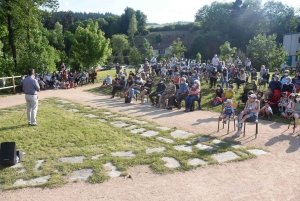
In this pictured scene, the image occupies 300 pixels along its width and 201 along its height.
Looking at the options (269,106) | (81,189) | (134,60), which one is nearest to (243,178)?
(81,189)

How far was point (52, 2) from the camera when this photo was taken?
22.3m

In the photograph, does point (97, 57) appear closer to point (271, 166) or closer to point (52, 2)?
point (52, 2)

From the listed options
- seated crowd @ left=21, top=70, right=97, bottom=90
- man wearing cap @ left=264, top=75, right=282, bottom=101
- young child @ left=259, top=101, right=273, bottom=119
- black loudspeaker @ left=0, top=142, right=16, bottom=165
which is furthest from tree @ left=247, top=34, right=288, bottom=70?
black loudspeaker @ left=0, top=142, right=16, bottom=165

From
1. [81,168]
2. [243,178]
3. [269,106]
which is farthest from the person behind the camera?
[269,106]

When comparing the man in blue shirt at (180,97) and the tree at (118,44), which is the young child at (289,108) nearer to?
the man in blue shirt at (180,97)

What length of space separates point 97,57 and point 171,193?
19.4 meters

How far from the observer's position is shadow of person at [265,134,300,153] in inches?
254

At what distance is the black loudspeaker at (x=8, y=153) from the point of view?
547cm

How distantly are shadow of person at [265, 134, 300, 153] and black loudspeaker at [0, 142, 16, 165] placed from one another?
577 centimetres

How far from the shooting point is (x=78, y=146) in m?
6.64

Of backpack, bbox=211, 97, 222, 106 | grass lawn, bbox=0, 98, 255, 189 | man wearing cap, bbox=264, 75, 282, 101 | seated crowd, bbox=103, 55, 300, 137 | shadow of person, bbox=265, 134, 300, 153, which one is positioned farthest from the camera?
backpack, bbox=211, 97, 222, 106

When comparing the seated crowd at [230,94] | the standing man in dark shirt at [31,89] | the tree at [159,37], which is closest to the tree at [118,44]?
the tree at [159,37]

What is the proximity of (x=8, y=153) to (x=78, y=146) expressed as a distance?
1583 millimetres

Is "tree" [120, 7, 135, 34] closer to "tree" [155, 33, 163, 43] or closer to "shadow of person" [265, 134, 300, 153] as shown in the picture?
"tree" [155, 33, 163, 43]
